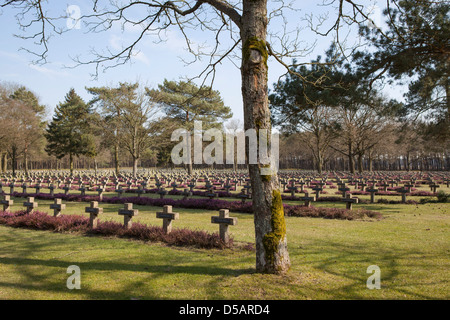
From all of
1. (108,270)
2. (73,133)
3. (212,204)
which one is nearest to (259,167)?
(108,270)

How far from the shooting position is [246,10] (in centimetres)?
495

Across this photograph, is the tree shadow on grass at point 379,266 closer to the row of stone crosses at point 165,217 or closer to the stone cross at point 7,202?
the row of stone crosses at point 165,217

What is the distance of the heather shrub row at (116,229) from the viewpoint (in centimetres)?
717

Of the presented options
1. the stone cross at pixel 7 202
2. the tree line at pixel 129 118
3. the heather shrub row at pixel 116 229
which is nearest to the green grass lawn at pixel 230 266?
the heather shrub row at pixel 116 229

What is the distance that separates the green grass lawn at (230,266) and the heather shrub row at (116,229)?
13.1 inches

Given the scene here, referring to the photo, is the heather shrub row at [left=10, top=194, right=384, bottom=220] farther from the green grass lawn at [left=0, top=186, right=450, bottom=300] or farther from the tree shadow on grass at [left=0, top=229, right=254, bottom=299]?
the tree shadow on grass at [left=0, top=229, right=254, bottom=299]

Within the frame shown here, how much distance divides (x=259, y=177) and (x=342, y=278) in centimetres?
218

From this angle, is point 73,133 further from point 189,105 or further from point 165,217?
point 165,217

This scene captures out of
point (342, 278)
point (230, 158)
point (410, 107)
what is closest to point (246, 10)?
point (342, 278)

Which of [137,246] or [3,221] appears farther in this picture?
[3,221]

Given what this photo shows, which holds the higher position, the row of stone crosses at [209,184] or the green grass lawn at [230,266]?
the row of stone crosses at [209,184]

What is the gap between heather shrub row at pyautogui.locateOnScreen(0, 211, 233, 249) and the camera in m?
7.17

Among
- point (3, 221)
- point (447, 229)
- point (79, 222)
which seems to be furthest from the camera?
point (3, 221)
